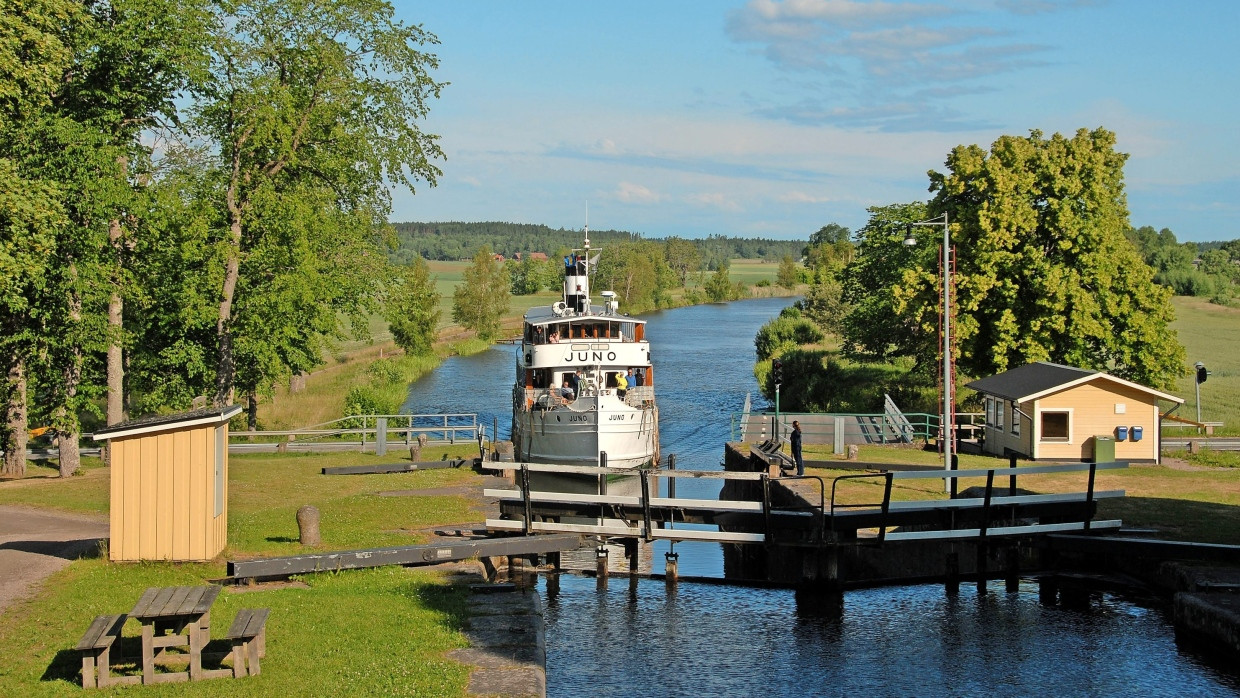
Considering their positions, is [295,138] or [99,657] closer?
[99,657]

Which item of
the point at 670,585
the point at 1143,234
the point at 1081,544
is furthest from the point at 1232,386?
the point at 1143,234

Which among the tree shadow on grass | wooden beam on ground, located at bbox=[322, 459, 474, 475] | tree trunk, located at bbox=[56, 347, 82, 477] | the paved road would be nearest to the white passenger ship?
wooden beam on ground, located at bbox=[322, 459, 474, 475]

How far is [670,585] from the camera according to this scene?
21.0 meters

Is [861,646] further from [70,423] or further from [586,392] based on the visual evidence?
[586,392]

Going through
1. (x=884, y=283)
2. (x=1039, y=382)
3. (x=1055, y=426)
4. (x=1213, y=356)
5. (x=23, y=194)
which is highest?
(x=884, y=283)

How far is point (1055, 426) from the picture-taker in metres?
33.0

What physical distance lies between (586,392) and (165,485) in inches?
875

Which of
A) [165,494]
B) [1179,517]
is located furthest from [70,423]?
[1179,517]

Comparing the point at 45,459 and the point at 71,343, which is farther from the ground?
the point at 71,343

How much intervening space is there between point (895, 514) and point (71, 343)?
66.0 feet

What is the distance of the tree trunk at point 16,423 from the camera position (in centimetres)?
2809

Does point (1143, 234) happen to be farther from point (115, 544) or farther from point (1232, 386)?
point (115, 544)

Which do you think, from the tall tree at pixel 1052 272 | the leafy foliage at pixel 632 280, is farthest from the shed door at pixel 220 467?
the leafy foliage at pixel 632 280

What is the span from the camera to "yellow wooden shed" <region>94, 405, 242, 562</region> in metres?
16.3
